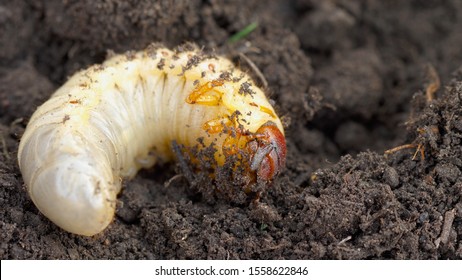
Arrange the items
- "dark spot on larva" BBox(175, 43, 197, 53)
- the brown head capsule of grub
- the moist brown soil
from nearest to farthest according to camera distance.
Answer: the moist brown soil → the brown head capsule of grub → "dark spot on larva" BBox(175, 43, 197, 53)

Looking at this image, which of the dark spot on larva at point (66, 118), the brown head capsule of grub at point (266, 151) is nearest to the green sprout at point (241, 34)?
the brown head capsule of grub at point (266, 151)

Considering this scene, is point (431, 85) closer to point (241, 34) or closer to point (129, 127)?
point (241, 34)

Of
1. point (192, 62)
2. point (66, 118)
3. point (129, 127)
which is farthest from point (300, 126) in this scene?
point (66, 118)

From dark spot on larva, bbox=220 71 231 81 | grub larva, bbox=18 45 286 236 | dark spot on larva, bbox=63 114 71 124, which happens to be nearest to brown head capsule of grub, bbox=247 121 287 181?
grub larva, bbox=18 45 286 236

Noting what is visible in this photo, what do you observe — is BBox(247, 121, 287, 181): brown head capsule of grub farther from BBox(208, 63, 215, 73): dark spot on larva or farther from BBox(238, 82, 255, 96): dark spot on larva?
BBox(208, 63, 215, 73): dark spot on larva

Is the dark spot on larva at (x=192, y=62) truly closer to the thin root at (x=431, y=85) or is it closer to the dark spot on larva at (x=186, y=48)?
the dark spot on larva at (x=186, y=48)

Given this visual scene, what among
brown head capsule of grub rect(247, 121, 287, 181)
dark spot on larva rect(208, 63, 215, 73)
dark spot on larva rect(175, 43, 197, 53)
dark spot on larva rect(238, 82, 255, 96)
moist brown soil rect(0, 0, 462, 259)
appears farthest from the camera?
dark spot on larva rect(175, 43, 197, 53)
